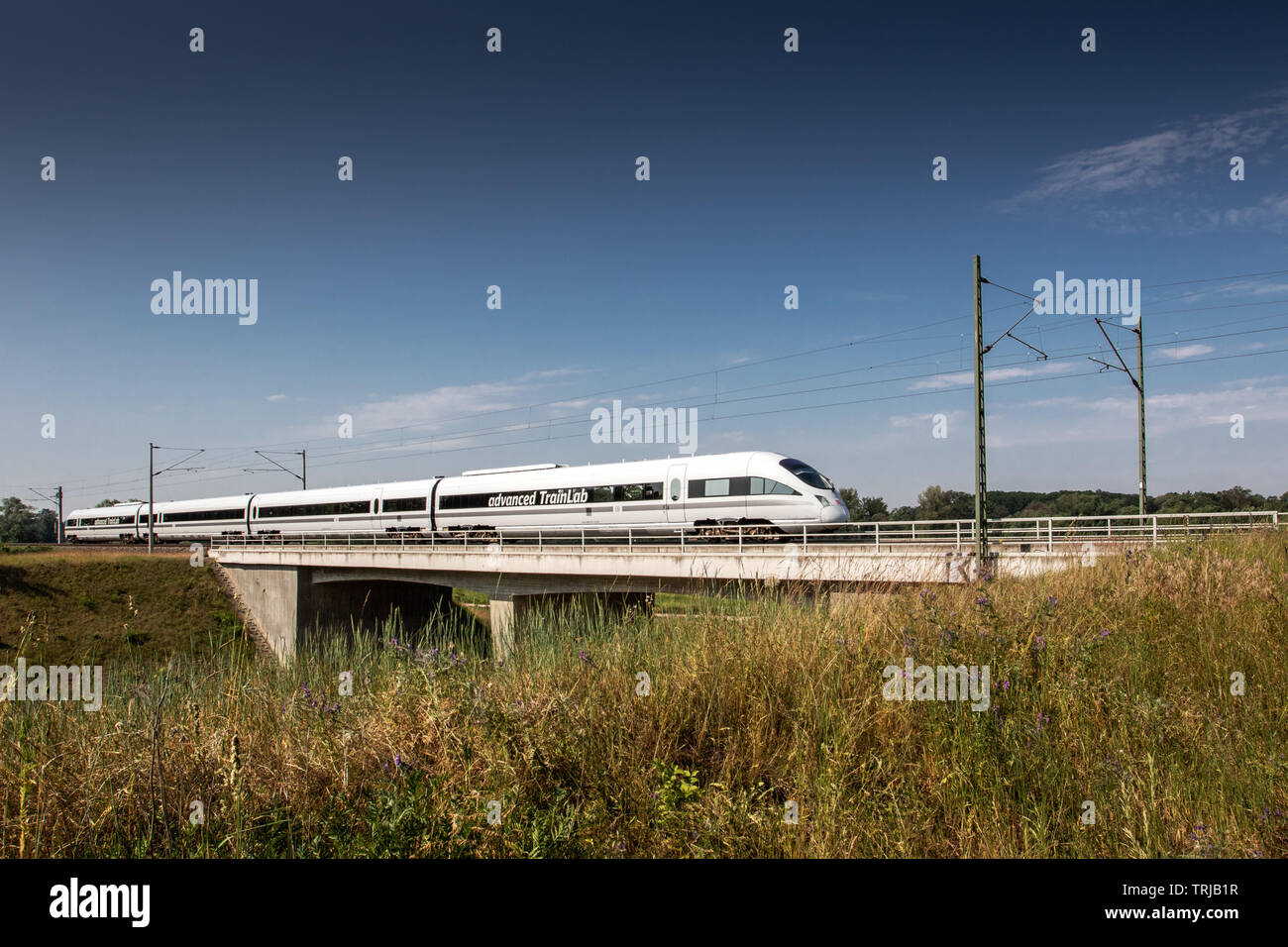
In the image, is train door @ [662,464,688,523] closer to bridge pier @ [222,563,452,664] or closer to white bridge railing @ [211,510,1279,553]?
white bridge railing @ [211,510,1279,553]

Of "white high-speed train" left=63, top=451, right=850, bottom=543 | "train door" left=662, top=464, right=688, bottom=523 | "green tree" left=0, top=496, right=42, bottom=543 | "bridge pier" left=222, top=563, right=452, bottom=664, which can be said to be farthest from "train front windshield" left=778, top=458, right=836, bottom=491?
"green tree" left=0, top=496, right=42, bottom=543

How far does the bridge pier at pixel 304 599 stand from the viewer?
34594 millimetres

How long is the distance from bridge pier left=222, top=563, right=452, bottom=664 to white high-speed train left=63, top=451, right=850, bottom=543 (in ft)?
11.6

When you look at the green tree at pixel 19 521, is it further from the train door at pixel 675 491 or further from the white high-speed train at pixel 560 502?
the train door at pixel 675 491

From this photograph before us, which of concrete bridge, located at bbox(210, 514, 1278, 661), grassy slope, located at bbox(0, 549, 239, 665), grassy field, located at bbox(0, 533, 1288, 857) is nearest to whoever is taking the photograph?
grassy field, located at bbox(0, 533, 1288, 857)

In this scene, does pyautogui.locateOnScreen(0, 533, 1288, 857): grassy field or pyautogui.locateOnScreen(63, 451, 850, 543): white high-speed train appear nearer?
pyautogui.locateOnScreen(0, 533, 1288, 857): grassy field

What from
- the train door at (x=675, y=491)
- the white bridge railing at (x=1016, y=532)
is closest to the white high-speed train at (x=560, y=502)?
the train door at (x=675, y=491)

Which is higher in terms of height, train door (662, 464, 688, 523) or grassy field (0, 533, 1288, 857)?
train door (662, 464, 688, 523)

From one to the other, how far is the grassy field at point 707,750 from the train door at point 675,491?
18.4 meters

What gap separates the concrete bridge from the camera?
44.1 feet

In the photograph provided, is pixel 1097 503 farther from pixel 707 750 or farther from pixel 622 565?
pixel 707 750
